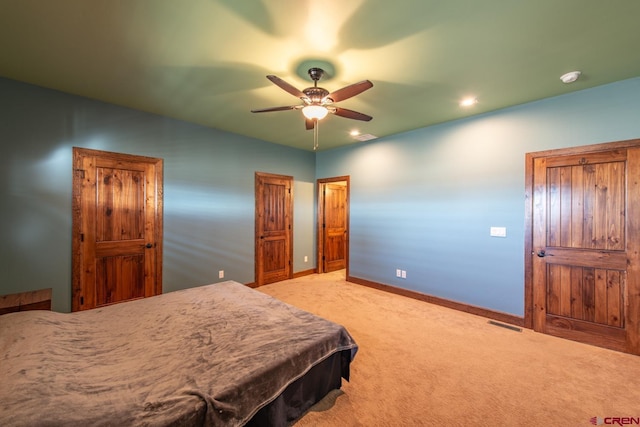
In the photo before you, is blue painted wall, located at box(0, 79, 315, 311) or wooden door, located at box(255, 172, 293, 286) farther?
wooden door, located at box(255, 172, 293, 286)

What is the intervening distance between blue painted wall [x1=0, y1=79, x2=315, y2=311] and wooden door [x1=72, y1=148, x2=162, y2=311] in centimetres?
10

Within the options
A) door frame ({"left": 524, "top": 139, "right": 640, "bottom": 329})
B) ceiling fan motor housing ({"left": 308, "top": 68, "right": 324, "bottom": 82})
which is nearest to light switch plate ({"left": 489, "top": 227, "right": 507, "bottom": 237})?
door frame ({"left": 524, "top": 139, "right": 640, "bottom": 329})

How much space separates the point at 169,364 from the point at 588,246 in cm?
393

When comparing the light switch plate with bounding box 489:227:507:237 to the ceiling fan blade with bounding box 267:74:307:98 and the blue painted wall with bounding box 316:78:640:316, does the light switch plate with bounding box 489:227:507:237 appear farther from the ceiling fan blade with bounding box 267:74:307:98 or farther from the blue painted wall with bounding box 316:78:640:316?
the ceiling fan blade with bounding box 267:74:307:98

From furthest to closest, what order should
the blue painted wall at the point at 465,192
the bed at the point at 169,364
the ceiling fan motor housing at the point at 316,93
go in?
the blue painted wall at the point at 465,192 → the ceiling fan motor housing at the point at 316,93 → the bed at the point at 169,364

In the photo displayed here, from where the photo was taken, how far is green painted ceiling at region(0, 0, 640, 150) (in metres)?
1.69

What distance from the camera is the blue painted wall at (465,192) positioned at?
9.05 feet

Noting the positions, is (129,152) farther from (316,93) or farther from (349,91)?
(349,91)

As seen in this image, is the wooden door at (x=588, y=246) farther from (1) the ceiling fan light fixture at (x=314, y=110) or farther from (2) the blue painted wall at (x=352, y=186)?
(1) the ceiling fan light fixture at (x=314, y=110)

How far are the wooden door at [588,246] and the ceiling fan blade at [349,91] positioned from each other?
244 centimetres

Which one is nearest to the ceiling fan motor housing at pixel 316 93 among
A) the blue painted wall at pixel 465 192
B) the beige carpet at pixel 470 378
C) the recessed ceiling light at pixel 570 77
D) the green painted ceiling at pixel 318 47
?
the green painted ceiling at pixel 318 47

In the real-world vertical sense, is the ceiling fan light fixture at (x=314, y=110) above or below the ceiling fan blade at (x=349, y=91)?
below

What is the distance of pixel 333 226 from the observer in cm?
593

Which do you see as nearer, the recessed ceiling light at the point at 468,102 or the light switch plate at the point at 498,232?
the recessed ceiling light at the point at 468,102
